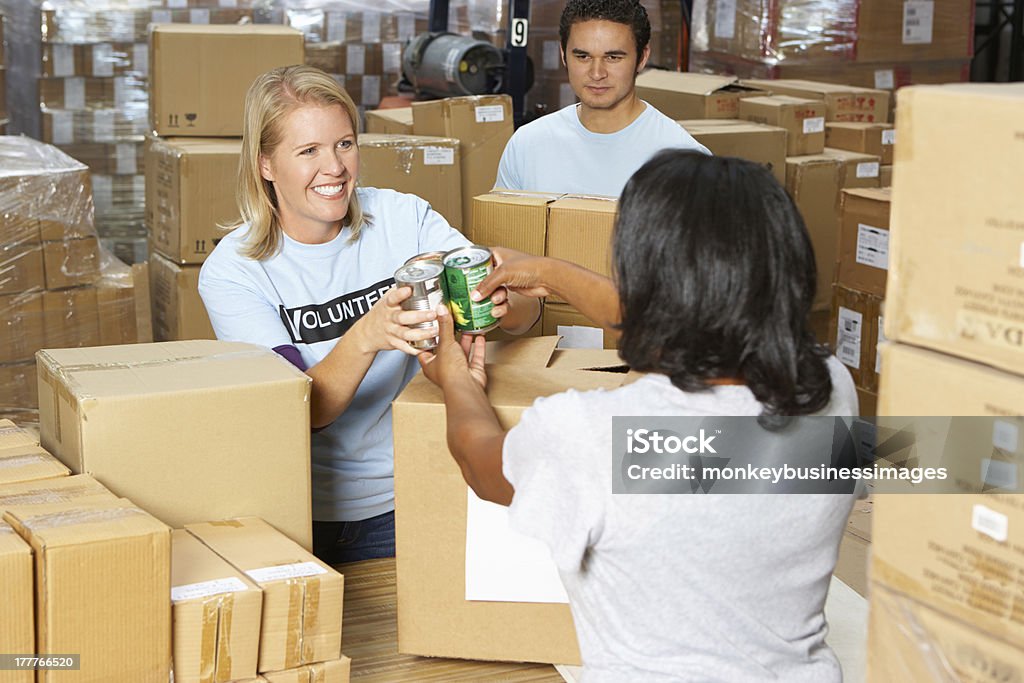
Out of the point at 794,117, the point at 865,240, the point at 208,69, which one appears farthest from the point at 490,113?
the point at 794,117

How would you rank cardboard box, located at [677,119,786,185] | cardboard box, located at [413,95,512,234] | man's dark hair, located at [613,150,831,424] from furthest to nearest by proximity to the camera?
cardboard box, located at [677,119,786,185]
cardboard box, located at [413,95,512,234]
man's dark hair, located at [613,150,831,424]

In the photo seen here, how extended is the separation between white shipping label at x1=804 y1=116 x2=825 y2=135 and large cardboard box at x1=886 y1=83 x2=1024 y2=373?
3.97m

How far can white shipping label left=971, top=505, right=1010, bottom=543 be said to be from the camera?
3.36ft

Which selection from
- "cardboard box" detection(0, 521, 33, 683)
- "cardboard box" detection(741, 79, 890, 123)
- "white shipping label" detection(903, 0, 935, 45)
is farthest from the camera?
"white shipping label" detection(903, 0, 935, 45)

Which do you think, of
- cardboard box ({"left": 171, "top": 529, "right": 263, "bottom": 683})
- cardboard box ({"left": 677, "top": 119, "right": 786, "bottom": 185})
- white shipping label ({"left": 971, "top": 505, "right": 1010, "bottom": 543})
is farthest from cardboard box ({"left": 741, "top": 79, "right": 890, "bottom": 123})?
white shipping label ({"left": 971, "top": 505, "right": 1010, "bottom": 543})

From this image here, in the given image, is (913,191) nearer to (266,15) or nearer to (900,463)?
(900,463)

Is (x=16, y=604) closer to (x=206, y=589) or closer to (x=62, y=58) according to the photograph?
(x=206, y=589)

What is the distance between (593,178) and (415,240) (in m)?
0.90

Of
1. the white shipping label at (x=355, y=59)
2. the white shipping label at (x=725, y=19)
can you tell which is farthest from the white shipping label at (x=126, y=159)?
the white shipping label at (x=725, y=19)

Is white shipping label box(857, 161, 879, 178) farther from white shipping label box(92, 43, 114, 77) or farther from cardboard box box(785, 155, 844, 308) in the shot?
white shipping label box(92, 43, 114, 77)

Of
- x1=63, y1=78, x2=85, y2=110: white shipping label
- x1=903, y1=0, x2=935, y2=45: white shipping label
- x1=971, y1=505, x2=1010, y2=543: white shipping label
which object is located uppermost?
x1=903, y1=0, x2=935, y2=45: white shipping label

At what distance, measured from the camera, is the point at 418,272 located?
1.60 metres

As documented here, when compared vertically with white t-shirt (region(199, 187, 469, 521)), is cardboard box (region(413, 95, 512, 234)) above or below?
above

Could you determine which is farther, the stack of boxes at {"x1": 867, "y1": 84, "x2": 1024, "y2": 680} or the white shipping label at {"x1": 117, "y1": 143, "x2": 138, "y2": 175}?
the white shipping label at {"x1": 117, "y1": 143, "x2": 138, "y2": 175}
